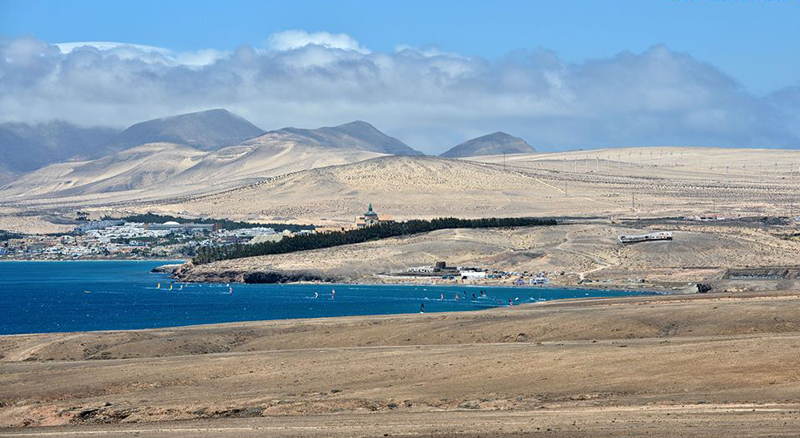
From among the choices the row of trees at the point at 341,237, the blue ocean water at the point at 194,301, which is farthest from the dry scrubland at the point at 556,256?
the blue ocean water at the point at 194,301

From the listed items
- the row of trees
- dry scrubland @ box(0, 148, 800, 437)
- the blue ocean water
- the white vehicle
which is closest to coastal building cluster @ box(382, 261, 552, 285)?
the blue ocean water

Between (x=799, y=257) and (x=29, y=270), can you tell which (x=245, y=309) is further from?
(x=29, y=270)

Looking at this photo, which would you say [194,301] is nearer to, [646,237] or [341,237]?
[341,237]

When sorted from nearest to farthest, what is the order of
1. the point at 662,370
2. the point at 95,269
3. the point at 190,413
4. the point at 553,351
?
1. the point at 190,413
2. the point at 662,370
3. the point at 553,351
4. the point at 95,269

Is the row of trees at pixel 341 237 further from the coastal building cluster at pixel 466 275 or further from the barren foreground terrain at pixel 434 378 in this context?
the barren foreground terrain at pixel 434 378

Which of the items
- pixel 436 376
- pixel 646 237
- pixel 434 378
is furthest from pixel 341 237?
pixel 434 378

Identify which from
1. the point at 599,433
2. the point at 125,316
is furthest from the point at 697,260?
the point at 599,433

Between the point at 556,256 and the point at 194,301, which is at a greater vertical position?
the point at 556,256
